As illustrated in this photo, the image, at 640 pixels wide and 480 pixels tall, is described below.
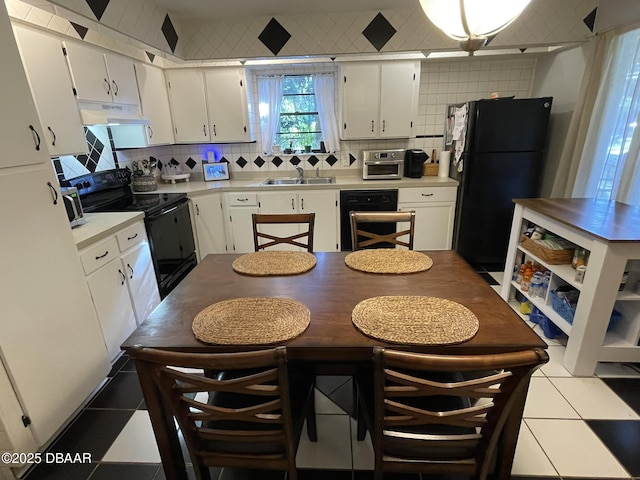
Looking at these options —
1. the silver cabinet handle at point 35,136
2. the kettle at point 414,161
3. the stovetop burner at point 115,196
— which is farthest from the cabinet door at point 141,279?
the kettle at point 414,161

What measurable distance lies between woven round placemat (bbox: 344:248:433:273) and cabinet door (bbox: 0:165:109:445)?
1466 millimetres

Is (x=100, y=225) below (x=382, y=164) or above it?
below

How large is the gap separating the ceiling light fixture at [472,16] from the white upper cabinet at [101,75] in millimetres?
2202

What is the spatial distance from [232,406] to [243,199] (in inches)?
97.6

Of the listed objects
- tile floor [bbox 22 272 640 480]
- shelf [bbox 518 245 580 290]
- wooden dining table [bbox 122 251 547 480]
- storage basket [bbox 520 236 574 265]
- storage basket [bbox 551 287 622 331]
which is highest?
wooden dining table [bbox 122 251 547 480]

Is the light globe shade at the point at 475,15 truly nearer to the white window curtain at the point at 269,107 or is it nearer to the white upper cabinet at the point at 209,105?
the white upper cabinet at the point at 209,105

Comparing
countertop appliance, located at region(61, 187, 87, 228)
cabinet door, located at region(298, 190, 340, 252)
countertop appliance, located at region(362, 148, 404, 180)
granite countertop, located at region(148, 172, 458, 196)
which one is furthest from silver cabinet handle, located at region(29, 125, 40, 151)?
countertop appliance, located at region(362, 148, 404, 180)

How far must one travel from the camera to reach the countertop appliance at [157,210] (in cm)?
254

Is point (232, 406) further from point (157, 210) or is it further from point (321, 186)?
point (321, 186)

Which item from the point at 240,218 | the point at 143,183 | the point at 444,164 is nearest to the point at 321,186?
the point at 240,218

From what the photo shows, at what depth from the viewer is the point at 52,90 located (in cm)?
195

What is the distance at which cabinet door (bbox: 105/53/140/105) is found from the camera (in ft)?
8.11

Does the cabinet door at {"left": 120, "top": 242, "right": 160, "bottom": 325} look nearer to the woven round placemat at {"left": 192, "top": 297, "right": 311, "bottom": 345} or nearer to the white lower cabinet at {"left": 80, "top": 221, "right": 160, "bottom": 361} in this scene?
the white lower cabinet at {"left": 80, "top": 221, "right": 160, "bottom": 361}

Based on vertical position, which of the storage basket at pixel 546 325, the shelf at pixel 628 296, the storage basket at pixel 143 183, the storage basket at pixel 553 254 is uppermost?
the storage basket at pixel 143 183
